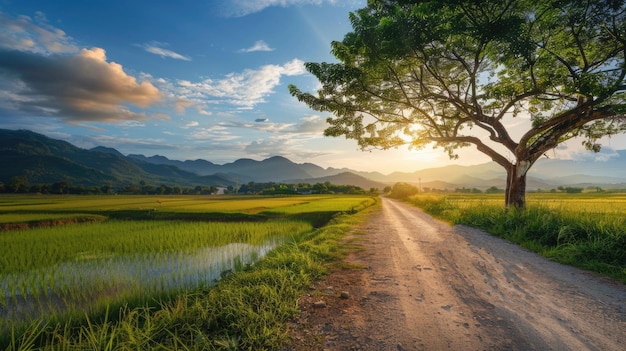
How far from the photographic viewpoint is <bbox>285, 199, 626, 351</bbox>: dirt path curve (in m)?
3.41

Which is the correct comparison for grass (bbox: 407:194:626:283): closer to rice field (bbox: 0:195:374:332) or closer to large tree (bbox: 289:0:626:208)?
large tree (bbox: 289:0:626:208)

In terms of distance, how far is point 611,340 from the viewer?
134 inches

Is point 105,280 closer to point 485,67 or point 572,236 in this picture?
point 572,236

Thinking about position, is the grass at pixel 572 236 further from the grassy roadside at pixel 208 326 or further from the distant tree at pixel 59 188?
the distant tree at pixel 59 188

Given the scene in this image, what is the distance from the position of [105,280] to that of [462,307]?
9.04m

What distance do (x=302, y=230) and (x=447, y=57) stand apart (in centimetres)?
Answer: 1234

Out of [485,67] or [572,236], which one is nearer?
[572,236]

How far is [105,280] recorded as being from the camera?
734 centimetres

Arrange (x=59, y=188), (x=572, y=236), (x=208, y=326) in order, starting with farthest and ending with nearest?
(x=59, y=188) → (x=572, y=236) → (x=208, y=326)

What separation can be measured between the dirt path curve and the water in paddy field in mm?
3775

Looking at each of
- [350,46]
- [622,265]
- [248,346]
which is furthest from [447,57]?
[248,346]

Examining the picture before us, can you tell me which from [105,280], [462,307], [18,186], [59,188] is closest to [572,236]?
[462,307]

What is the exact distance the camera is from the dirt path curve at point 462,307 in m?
3.41

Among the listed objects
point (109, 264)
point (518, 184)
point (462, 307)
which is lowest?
point (109, 264)
